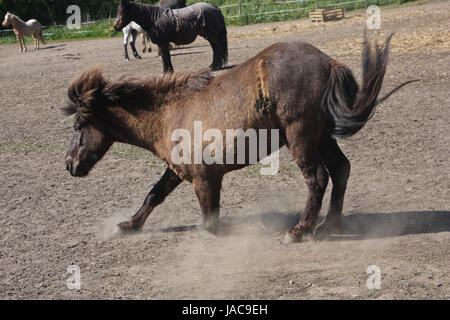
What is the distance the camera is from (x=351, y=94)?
459 cm

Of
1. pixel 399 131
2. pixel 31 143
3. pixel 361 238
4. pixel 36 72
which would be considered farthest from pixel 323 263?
pixel 36 72

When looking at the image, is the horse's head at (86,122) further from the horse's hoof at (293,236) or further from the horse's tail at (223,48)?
the horse's tail at (223,48)

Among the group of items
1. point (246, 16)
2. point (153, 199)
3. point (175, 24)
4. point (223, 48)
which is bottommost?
point (153, 199)

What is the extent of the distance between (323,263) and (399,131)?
390cm

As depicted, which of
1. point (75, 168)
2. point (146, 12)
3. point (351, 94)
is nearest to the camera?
point (351, 94)

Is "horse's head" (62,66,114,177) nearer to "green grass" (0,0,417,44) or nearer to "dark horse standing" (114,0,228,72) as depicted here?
"dark horse standing" (114,0,228,72)

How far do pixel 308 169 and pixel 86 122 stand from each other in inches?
79.1

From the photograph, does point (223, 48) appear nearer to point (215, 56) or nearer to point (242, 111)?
point (215, 56)

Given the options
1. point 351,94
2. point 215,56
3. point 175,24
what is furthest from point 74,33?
point 351,94

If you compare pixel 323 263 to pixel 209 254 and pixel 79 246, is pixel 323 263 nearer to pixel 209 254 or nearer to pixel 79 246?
pixel 209 254

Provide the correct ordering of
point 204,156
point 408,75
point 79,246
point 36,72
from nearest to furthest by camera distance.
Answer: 1. point 204,156
2. point 79,246
3. point 408,75
4. point 36,72

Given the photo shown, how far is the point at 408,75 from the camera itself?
10.6m

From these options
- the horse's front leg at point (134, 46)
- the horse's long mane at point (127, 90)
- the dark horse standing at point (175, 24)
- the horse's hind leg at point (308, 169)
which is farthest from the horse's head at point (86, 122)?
the horse's front leg at point (134, 46)

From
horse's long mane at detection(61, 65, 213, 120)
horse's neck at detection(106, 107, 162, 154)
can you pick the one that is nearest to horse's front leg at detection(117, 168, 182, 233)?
horse's neck at detection(106, 107, 162, 154)
